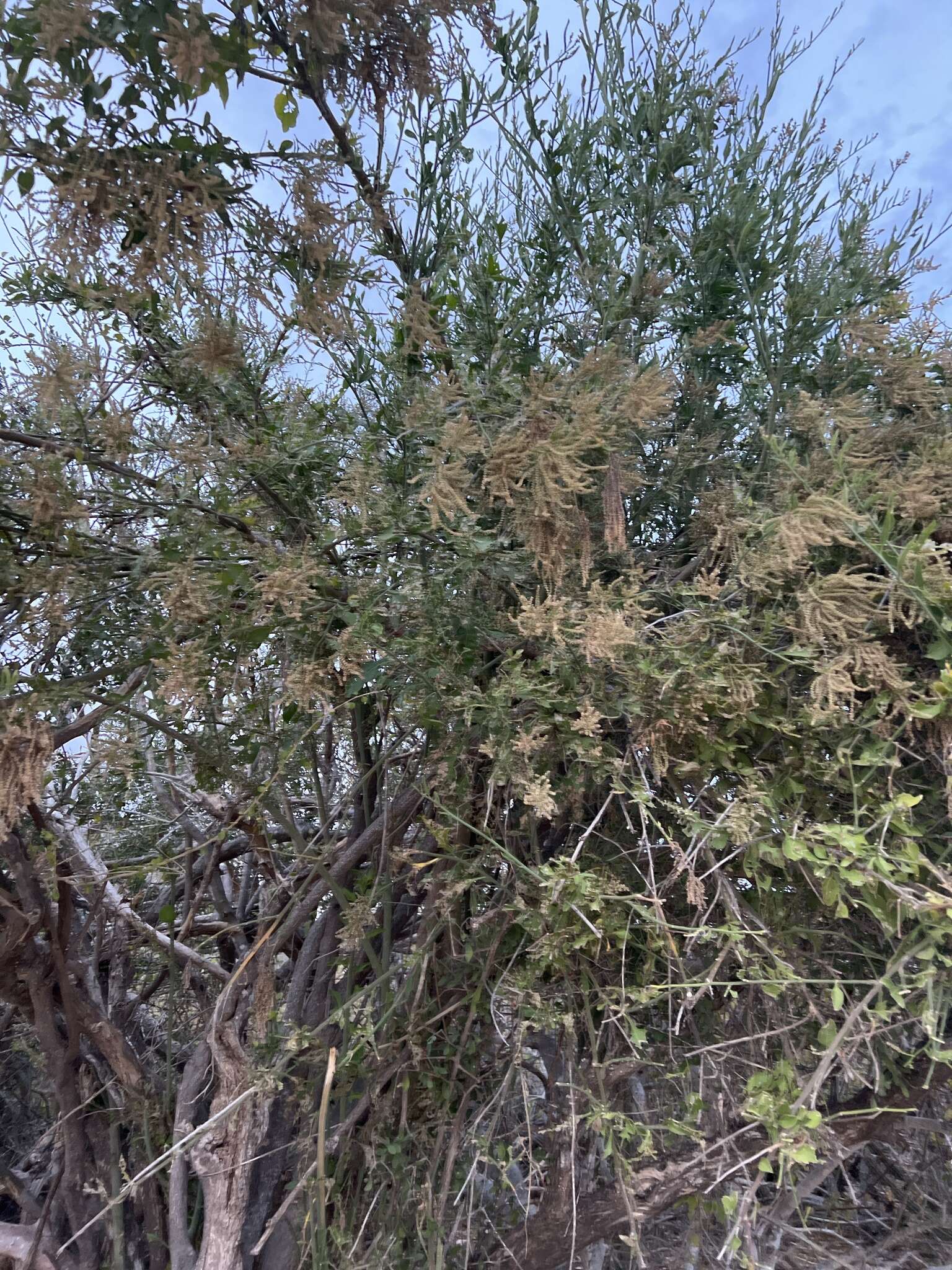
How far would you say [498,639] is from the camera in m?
1.54

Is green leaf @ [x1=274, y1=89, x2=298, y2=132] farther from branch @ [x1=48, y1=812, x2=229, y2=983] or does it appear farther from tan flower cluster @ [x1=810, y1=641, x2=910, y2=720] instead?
branch @ [x1=48, y1=812, x2=229, y2=983]

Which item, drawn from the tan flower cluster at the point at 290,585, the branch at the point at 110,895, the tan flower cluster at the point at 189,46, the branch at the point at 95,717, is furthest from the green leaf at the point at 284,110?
the branch at the point at 110,895

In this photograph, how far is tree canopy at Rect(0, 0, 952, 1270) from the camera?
1297 millimetres

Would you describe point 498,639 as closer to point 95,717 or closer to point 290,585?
point 290,585

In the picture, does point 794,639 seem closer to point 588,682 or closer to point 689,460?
point 588,682

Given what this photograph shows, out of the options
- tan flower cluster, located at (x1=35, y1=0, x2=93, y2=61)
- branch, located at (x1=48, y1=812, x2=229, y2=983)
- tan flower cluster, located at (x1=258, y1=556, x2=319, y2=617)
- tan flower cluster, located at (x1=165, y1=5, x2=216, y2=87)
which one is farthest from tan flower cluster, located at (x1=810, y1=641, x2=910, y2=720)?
branch, located at (x1=48, y1=812, x2=229, y2=983)

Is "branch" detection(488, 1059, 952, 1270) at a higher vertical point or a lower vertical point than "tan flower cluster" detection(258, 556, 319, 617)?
lower

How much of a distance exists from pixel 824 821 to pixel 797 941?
30 centimetres

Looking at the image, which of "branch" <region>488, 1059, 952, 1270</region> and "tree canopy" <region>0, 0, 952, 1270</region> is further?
"branch" <region>488, 1059, 952, 1270</region>

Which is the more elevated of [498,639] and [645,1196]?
[498,639]

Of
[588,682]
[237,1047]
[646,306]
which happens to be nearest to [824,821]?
[588,682]

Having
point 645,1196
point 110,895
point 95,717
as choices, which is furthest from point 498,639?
point 110,895

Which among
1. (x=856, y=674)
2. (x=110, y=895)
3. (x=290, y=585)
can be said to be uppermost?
(x=290, y=585)

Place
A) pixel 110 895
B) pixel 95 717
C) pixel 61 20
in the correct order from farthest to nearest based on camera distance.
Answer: pixel 110 895 < pixel 95 717 < pixel 61 20
